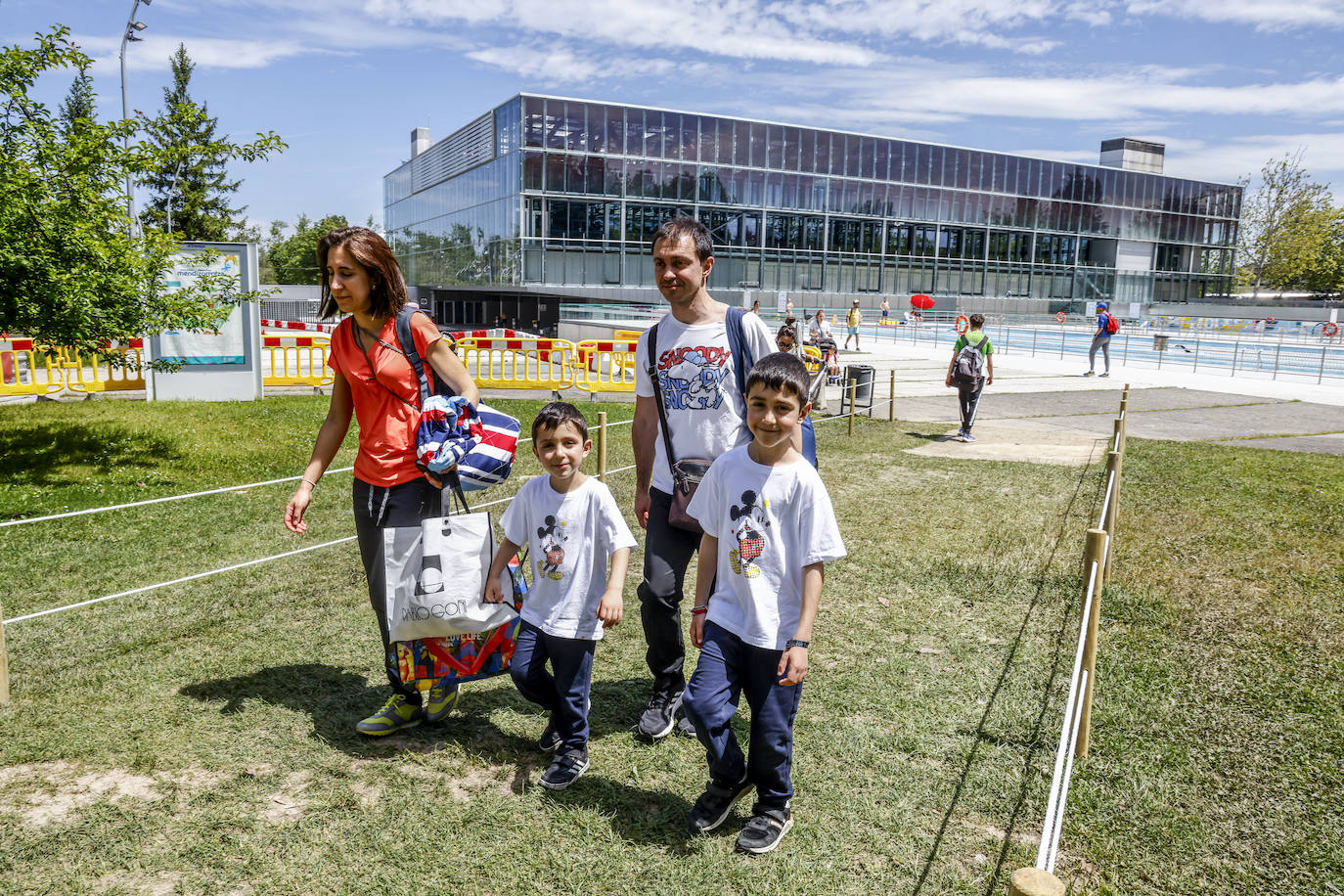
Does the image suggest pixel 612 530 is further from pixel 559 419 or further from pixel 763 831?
pixel 763 831

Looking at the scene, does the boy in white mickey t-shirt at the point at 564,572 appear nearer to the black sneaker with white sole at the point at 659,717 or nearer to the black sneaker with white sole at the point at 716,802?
the black sneaker with white sole at the point at 659,717

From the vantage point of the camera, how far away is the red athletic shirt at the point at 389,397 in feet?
11.7

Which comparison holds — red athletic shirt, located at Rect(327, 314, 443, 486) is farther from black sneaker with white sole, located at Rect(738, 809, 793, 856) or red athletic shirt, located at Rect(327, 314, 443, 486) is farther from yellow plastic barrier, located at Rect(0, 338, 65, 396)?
yellow plastic barrier, located at Rect(0, 338, 65, 396)

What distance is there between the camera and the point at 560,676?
342cm

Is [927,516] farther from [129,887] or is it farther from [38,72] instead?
[38,72]

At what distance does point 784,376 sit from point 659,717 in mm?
1772

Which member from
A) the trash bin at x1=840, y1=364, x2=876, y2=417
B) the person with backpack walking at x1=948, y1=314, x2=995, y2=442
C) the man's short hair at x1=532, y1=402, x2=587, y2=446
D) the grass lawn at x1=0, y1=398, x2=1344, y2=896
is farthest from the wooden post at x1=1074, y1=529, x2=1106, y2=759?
the trash bin at x1=840, y1=364, x2=876, y2=417

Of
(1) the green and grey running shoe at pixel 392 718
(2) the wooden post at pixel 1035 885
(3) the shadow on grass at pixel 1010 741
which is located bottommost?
(3) the shadow on grass at pixel 1010 741

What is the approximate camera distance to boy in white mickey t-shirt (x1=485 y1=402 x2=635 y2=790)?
3393 mm

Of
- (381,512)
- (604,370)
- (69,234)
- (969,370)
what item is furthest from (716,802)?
(604,370)

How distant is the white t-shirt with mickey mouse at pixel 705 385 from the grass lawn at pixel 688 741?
1341 millimetres

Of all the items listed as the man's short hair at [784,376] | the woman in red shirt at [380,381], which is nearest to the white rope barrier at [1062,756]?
the man's short hair at [784,376]

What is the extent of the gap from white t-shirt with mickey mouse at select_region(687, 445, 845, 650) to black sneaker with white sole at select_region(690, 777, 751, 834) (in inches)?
24.2

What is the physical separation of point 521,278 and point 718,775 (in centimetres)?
3972
